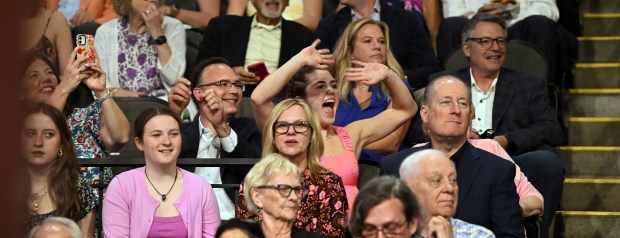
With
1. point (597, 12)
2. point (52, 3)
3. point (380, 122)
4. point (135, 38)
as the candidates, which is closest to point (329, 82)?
point (380, 122)

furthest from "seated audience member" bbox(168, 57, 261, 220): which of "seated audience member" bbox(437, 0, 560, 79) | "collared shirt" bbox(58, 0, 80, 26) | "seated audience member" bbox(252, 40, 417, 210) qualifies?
"collared shirt" bbox(58, 0, 80, 26)

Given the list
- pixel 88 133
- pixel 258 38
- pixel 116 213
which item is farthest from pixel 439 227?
pixel 258 38

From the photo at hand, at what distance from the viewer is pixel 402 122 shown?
502 centimetres

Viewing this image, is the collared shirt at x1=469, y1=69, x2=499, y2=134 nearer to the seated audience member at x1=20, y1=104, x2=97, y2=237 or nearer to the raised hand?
the raised hand

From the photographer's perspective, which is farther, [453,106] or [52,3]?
[52,3]

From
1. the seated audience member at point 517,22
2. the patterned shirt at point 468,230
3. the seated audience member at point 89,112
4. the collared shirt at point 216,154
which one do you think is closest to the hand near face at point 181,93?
the collared shirt at point 216,154

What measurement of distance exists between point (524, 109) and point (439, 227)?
2413 millimetres

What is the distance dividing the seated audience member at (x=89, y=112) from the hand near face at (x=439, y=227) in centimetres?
194

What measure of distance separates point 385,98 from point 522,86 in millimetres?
885

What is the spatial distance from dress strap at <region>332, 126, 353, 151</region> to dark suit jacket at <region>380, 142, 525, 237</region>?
0.74m

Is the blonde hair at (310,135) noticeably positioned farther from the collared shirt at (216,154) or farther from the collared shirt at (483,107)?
the collared shirt at (483,107)

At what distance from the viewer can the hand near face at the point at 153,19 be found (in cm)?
687

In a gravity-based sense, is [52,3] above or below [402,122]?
above

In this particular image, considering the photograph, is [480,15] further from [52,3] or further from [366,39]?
[52,3]
